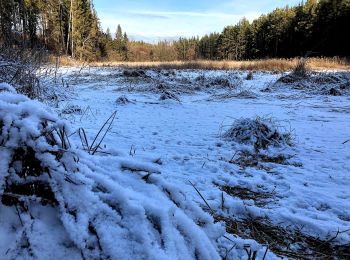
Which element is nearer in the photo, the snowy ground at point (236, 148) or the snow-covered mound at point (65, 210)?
the snow-covered mound at point (65, 210)

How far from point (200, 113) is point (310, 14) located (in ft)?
134

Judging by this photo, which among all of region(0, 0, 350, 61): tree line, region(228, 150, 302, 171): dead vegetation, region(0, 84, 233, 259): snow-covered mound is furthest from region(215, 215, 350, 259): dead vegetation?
region(0, 0, 350, 61): tree line

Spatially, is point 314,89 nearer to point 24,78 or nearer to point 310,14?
point 24,78

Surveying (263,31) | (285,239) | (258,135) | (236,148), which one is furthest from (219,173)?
(263,31)

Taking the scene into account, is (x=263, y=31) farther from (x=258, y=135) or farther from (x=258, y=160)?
(x=258, y=160)

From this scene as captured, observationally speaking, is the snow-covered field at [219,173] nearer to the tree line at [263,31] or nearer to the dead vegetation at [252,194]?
the dead vegetation at [252,194]

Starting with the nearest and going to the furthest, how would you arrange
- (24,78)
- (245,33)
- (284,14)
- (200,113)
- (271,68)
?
(24,78)
(200,113)
(271,68)
(284,14)
(245,33)

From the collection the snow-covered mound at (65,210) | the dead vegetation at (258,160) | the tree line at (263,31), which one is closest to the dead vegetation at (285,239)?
the snow-covered mound at (65,210)

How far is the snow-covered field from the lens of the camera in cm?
125

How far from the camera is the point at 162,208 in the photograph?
122 centimetres

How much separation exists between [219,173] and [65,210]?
198 cm

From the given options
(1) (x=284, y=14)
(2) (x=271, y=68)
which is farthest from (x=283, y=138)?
(1) (x=284, y=14)

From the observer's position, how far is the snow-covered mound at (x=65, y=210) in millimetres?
1055

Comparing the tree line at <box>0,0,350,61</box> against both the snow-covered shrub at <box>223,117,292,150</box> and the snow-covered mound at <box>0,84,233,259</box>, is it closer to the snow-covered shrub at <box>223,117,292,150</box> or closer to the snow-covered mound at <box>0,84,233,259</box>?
the snow-covered shrub at <box>223,117,292,150</box>
